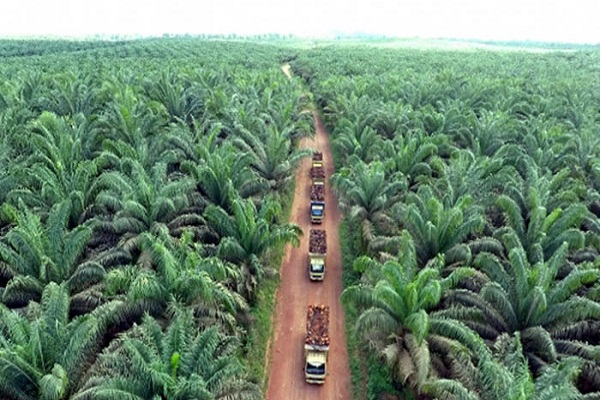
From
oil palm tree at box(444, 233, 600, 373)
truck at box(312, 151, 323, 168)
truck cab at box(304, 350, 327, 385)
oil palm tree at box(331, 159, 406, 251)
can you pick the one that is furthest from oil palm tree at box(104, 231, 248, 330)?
truck at box(312, 151, 323, 168)

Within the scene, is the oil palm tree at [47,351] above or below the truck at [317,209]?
below

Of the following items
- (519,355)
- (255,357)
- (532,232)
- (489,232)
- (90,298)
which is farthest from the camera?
(489,232)

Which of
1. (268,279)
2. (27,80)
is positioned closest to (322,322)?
(268,279)

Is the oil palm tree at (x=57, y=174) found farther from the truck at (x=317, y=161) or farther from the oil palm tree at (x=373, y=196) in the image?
the truck at (x=317, y=161)

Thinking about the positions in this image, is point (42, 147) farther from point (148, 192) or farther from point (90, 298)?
point (90, 298)

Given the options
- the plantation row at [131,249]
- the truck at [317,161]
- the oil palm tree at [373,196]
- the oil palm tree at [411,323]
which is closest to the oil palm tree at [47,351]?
the plantation row at [131,249]

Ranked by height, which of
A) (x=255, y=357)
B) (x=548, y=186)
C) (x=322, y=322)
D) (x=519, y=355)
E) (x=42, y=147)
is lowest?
(x=519, y=355)
